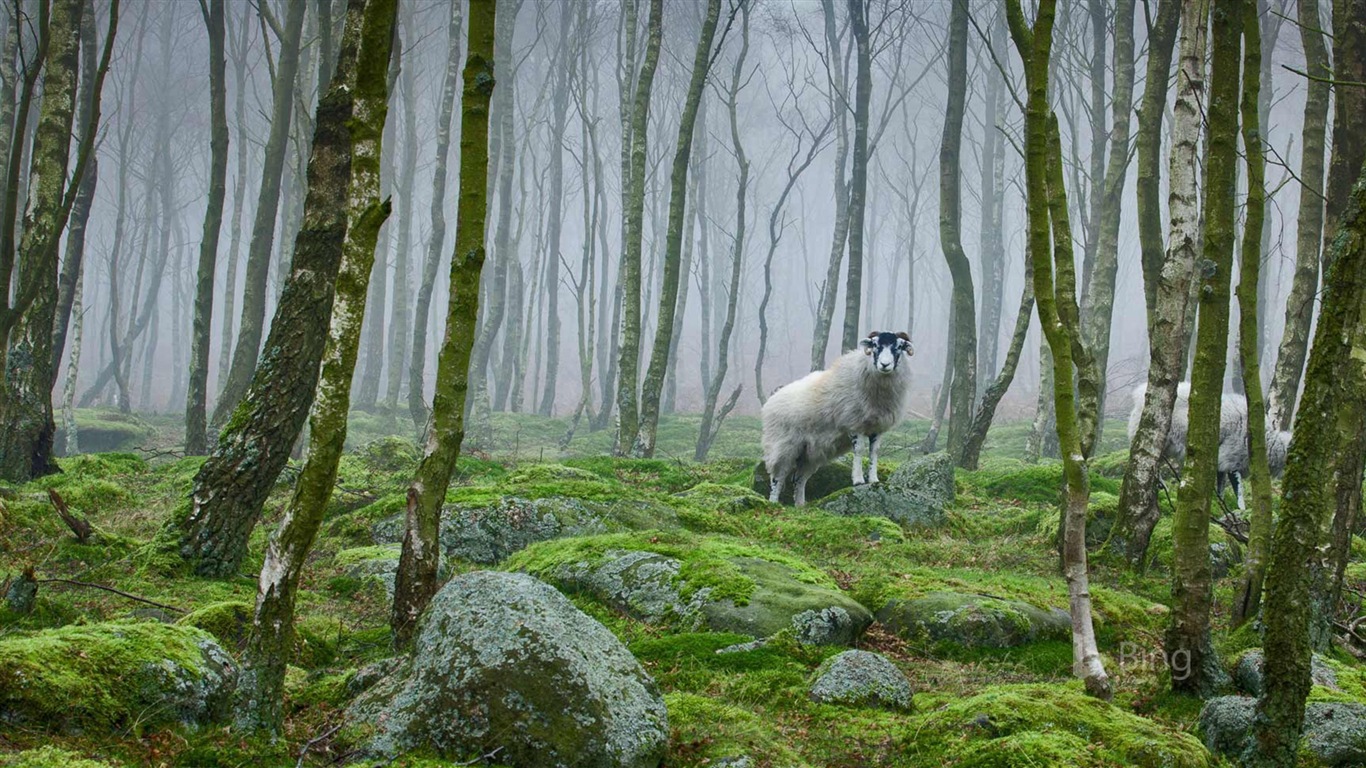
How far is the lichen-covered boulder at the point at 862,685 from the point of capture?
597 cm

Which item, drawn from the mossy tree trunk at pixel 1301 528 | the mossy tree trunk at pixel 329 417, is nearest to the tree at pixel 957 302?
the mossy tree trunk at pixel 1301 528

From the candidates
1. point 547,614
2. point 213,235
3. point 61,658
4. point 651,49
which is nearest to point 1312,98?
point 651,49

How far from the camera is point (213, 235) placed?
55.2 feet

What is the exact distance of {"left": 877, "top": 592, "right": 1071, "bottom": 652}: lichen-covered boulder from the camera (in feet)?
24.8

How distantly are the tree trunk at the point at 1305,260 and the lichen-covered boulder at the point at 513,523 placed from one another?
7.84 metres

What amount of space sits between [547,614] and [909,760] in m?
2.01

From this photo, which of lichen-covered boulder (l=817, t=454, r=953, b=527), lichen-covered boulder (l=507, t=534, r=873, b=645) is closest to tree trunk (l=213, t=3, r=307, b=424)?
lichen-covered boulder (l=817, t=454, r=953, b=527)

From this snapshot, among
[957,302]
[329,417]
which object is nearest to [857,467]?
[957,302]

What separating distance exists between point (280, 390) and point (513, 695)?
4.86 metres

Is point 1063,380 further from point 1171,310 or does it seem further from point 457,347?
point 1171,310

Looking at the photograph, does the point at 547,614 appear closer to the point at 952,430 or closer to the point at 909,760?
the point at 909,760

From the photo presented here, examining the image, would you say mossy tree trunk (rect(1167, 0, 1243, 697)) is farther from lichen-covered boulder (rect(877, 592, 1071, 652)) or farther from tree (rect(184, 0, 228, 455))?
tree (rect(184, 0, 228, 455))

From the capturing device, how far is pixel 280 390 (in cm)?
848

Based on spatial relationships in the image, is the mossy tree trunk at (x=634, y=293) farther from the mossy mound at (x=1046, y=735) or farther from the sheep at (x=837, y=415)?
the mossy mound at (x=1046, y=735)
